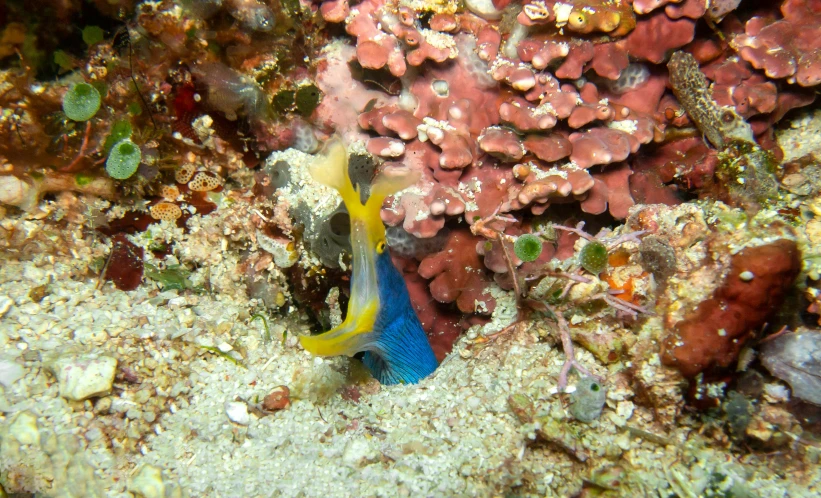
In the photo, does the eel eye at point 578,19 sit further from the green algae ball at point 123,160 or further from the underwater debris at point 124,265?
the underwater debris at point 124,265

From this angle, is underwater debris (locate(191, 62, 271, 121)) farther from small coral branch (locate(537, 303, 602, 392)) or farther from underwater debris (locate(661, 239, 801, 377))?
underwater debris (locate(661, 239, 801, 377))

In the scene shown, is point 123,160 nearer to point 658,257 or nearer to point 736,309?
point 658,257

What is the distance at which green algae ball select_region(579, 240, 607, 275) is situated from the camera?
218 cm

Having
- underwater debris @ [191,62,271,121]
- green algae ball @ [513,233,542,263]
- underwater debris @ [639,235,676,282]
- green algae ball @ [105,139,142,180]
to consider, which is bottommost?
underwater debris @ [639,235,676,282]

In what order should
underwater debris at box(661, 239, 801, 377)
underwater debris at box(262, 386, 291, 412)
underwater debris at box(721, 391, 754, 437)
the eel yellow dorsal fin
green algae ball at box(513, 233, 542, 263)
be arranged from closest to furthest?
underwater debris at box(661, 239, 801, 377) < underwater debris at box(721, 391, 754, 437) < the eel yellow dorsal fin < green algae ball at box(513, 233, 542, 263) < underwater debris at box(262, 386, 291, 412)

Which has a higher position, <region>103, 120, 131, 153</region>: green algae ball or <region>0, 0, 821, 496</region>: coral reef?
<region>103, 120, 131, 153</region>: green algae ball

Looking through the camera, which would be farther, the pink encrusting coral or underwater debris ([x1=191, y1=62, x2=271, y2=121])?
underwater debris ([x1=191, y1=62, x2=271, y2=121])

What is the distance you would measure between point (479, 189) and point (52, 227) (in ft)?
8.84

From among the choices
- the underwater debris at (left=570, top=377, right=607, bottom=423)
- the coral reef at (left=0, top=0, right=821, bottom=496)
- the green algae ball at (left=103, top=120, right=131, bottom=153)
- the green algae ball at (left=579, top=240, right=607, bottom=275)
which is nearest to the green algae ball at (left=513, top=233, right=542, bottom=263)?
the coral reef at (left=0, top=0, right=821, bottom=496)

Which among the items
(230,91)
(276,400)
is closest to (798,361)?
(276,400)

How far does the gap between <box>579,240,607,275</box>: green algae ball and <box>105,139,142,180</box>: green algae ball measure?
2.71 m

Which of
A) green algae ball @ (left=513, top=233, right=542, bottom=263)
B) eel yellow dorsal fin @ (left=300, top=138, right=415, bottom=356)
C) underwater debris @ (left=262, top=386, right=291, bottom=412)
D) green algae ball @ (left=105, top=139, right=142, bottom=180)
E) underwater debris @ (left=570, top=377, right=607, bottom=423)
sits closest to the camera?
underwater debris @ (left=570, top=377, right=607, bottom=423)

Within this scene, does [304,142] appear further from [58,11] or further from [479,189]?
[58,11]

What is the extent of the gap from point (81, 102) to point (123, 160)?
36 cm
